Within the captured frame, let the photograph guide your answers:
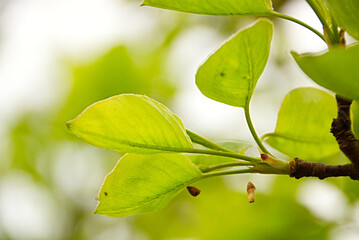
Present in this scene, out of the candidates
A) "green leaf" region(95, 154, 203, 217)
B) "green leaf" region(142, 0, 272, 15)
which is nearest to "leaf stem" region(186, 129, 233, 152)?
"green leaf" region(95, 154, 203, 217)

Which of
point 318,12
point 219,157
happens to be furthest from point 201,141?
point 318,12

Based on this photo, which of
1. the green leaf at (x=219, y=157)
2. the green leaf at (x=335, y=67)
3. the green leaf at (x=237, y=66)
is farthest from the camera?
the green leaf at (x=219, y=157)

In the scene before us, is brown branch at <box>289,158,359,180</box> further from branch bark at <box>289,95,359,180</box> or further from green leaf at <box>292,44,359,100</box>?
green leaf at <box>292,44,359,100</box>

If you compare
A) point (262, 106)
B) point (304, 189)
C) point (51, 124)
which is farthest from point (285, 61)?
point (51, 124)

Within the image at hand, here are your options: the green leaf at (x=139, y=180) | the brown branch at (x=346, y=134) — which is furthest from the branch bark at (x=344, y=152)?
the green leaf at (x=139, y=180)

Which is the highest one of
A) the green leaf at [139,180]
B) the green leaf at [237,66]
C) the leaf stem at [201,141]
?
the green leaf at [237,66]

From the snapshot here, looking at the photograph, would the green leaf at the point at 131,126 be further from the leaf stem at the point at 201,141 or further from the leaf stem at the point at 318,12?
the leaf stem at the point at 318,12
